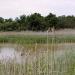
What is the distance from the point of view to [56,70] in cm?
394

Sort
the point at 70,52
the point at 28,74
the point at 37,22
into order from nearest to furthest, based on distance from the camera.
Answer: the point at 28,74 < the point at 70,52 < the point at 37,22

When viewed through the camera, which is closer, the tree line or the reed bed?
the reed bed

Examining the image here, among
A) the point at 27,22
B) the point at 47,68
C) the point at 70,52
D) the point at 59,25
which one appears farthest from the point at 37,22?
the point at 47,68

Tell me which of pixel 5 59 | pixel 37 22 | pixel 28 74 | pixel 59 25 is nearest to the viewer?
pixel 28 74

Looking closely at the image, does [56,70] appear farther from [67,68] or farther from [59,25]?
[59,25]

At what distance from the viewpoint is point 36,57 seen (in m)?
4.06

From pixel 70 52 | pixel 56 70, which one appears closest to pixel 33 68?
pixel 56 70

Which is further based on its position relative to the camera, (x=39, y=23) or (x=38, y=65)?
(x=39, y=23)

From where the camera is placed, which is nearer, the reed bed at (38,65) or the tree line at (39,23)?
the reed bed at (38,65)

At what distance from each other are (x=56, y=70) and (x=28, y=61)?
438 millimetres

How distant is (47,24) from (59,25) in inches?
27.5

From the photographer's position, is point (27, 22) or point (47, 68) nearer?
point (47, 68)

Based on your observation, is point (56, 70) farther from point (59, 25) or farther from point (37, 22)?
point (37, 22)

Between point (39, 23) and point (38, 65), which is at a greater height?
point (39, 23)
